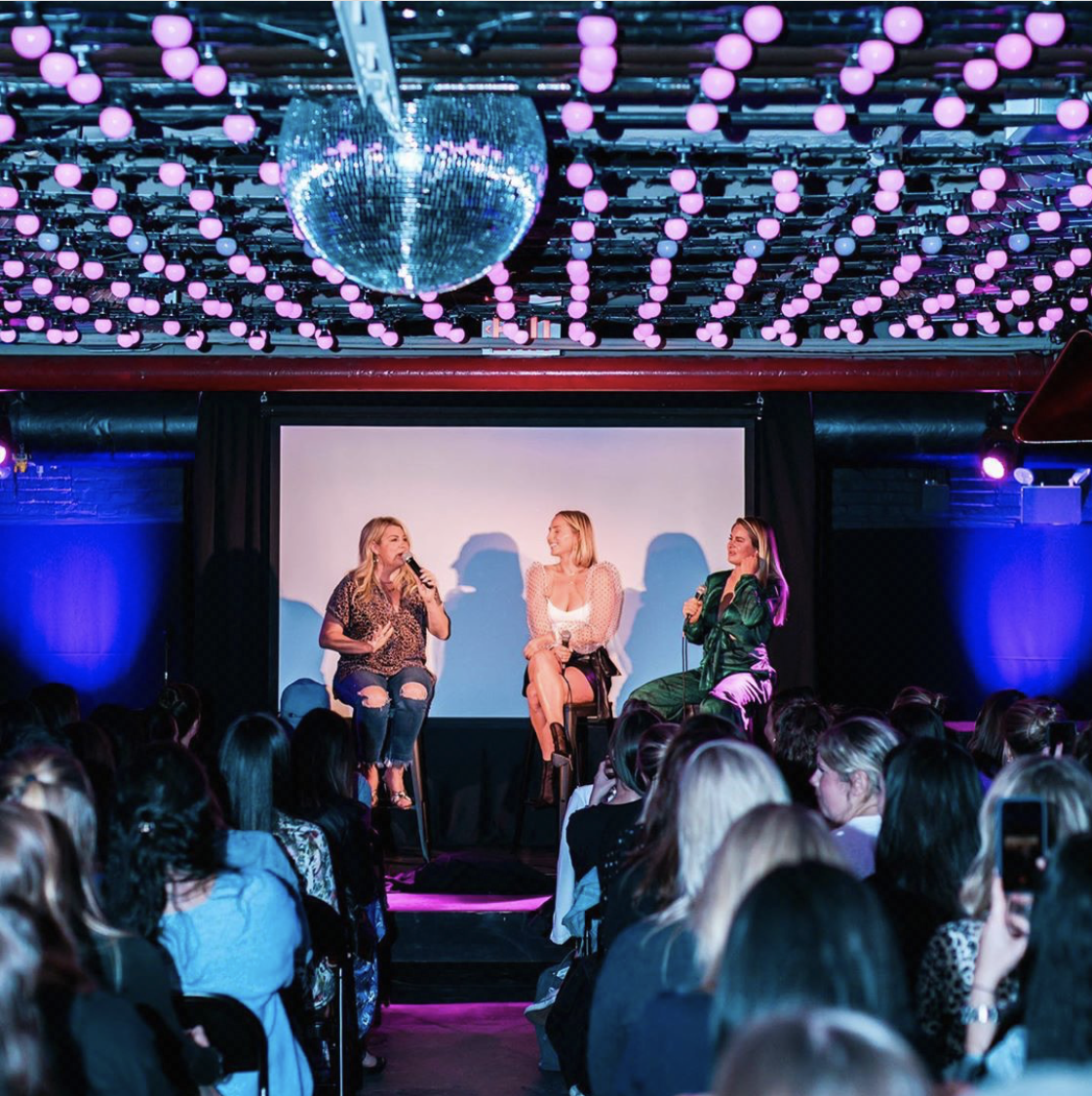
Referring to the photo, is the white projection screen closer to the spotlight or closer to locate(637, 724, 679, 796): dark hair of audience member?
the spotlight

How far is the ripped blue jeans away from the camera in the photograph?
796 centimetres

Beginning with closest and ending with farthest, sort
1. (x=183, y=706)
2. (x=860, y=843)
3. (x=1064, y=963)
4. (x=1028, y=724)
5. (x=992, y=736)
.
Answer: (x=1064, y=963) → (x=860, y=843) → (x=1028, y=724) → (x=992, y=736) → (x=183, y=706)

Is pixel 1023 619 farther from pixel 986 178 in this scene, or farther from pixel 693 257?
pixel 986 178

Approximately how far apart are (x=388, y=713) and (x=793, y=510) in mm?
2800

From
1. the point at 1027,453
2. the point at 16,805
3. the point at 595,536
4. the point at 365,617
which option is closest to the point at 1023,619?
the point at 1027,453

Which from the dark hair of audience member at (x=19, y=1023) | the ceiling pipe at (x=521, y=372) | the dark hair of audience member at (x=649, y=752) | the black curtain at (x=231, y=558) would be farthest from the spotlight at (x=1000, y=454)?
the dark hair of audience member at (x=19, y=1023)

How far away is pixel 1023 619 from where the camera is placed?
9500 millimetres

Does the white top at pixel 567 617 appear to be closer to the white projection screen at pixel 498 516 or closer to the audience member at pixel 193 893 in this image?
the white projection screen at pixel 498 516

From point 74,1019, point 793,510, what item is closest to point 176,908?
point 74,1019

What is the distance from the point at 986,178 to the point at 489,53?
2046 millimetres

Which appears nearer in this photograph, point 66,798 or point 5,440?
point 66,798

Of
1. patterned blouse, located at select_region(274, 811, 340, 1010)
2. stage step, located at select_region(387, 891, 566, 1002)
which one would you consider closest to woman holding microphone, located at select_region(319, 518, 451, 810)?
stage step, located at select_region(387, 891, 566, 1002)

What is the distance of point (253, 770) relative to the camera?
3.78 m

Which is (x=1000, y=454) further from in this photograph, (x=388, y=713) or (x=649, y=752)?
(x=649, y=752)
